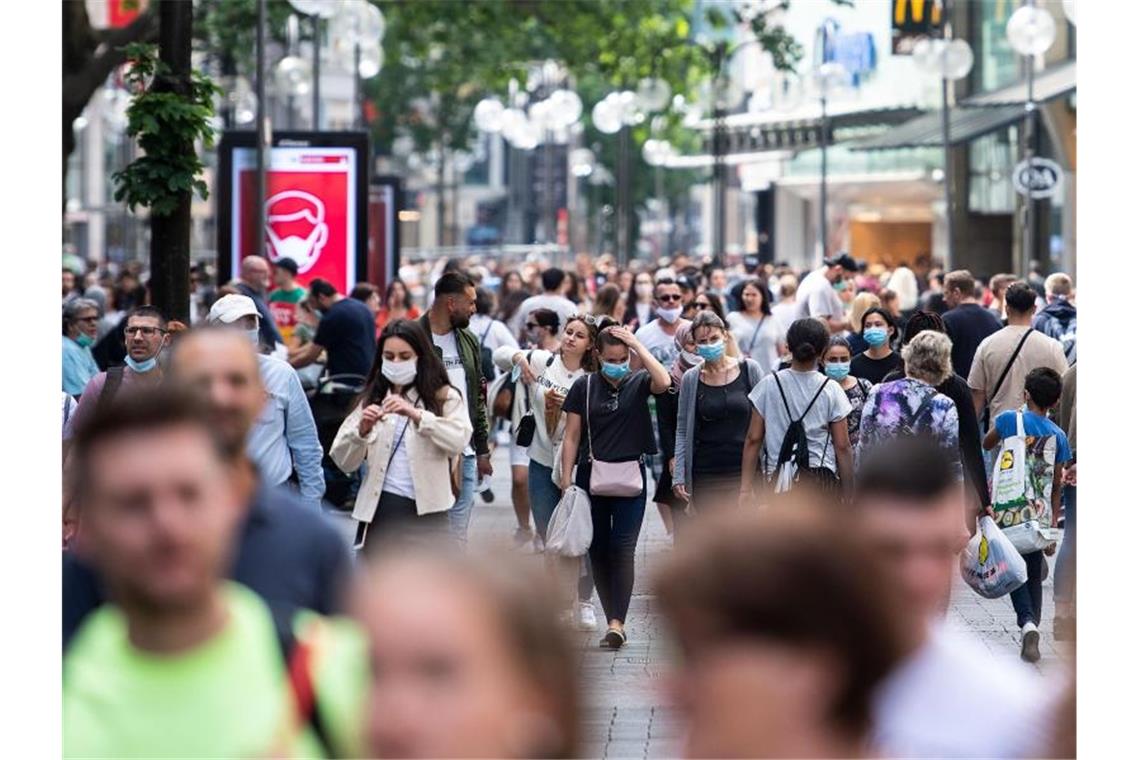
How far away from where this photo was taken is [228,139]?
848 inches

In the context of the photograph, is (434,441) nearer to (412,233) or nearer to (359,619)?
(359,619)

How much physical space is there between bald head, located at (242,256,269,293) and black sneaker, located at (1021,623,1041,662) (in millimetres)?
8398

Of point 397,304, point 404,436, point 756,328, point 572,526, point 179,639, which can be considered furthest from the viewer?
point 397,304

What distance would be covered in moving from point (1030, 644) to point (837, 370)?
169cm

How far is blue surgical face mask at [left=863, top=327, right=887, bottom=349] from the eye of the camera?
13.3 metres

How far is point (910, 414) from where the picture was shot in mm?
11039

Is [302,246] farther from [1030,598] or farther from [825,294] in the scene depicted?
[1030,598]

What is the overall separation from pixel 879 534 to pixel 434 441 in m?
6.00

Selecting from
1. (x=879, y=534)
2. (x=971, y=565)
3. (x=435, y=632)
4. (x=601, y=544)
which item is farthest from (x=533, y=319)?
(x=435, y=632)


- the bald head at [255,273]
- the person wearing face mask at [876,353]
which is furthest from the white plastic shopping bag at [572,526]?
the bald head at [255,273]

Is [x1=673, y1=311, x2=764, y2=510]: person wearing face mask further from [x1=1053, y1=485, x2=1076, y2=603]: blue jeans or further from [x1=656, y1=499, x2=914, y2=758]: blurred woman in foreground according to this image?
[x1=656, y1=499, x2=914, y2=758]: blurred woman in foreground

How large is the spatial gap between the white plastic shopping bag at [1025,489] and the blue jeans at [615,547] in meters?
1.68

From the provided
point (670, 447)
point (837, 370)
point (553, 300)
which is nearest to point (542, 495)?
point (670, 447)

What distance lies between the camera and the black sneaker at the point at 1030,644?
11.3 metres
